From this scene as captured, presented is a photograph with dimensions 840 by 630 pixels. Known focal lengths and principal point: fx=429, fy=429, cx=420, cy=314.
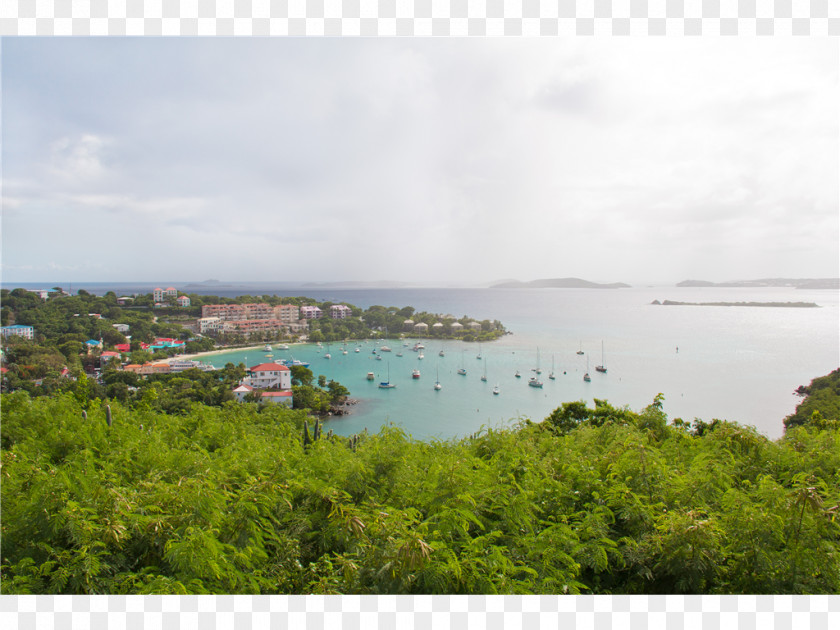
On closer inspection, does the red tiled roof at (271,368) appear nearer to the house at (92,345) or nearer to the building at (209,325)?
the house at (92,345)

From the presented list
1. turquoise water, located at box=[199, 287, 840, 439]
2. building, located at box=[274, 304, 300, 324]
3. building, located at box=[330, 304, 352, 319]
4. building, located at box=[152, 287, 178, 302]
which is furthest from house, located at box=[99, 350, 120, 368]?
building, located at box=[330, 304, 352, 319]

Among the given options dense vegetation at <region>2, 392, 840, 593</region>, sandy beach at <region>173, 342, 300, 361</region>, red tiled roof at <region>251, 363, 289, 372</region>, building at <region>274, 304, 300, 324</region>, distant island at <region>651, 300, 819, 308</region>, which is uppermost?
distant island at <region>651, 300, 819, 308</region>

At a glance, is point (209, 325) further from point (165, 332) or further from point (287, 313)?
point (287, 313)

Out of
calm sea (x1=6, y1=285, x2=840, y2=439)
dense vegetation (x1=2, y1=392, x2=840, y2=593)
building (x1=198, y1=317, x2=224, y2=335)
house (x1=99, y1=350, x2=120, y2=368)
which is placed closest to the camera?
dense vegetation (x1=2, y1=392, x2=840, y2=593)

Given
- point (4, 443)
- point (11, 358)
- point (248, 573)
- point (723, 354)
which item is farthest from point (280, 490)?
point (723, 354)

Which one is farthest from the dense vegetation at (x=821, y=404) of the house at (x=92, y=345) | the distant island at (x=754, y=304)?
the distant island at (x=754, y=304)

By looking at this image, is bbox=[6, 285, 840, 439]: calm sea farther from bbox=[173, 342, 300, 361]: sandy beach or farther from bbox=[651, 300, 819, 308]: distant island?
bbox=[651, 300, 819, 308]: distant island
